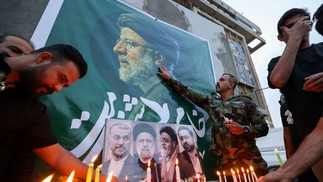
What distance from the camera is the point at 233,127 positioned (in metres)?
1.74

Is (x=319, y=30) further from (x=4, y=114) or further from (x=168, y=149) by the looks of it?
(x=4, y=114)

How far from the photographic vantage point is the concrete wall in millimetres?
1389

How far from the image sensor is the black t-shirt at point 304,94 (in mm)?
977

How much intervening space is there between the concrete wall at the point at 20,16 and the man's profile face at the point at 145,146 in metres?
1.15

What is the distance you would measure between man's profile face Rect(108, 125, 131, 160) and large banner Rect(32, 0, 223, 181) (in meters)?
0.08

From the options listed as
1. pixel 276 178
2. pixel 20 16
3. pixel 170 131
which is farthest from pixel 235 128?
pixel 20 16

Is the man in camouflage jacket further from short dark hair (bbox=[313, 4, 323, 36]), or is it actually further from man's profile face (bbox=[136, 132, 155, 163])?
short dark hair (bbox=[313, 4, 323, 36])

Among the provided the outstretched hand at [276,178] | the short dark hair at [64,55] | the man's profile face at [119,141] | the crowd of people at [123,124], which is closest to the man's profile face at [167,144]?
the crowd of people at [123,124]

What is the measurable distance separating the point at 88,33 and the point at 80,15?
0.18 meters

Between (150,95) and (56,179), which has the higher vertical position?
(150,95)

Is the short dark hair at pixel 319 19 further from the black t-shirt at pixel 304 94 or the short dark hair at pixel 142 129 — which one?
the short dark hair at pixel 142 129

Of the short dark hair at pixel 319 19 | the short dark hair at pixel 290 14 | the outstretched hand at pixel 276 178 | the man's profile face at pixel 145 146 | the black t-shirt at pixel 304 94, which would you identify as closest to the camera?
the outstretched hand at pixel 276 178

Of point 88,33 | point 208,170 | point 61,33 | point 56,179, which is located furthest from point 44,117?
point 208,170

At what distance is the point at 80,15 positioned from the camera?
1.74 metres
